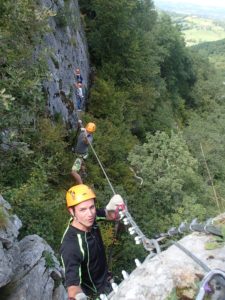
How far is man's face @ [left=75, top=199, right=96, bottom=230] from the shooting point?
14.4 ft

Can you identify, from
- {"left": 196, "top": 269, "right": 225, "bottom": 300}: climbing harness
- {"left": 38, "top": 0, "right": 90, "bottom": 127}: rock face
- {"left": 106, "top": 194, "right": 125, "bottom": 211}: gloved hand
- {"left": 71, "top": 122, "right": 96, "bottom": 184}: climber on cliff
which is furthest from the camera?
{"left": 38, "top": 0, "right": 90, "bottom": 127}: rock face

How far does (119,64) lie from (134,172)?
10.3 meters

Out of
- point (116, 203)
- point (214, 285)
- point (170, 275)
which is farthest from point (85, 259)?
point (214, 285)

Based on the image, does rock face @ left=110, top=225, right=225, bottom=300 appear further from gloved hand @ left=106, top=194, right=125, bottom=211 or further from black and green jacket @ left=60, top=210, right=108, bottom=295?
gloved hand @ left=106, top=194, right=125, bottom=211

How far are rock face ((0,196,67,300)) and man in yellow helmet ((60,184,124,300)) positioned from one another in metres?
2.46

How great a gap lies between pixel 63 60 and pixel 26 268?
14.6 m

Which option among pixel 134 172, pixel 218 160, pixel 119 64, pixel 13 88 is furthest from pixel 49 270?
pixel 218 160

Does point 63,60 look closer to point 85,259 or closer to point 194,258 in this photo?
point 85,259

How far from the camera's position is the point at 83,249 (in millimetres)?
4391

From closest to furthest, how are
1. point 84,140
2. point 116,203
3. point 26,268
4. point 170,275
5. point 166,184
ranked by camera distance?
point 170,275 < point 116,203 < point 26,268 < point 84,140 < point 166,184

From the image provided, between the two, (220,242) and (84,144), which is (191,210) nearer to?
(84,144)

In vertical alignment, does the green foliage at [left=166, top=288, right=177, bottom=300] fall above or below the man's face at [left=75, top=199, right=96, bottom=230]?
below

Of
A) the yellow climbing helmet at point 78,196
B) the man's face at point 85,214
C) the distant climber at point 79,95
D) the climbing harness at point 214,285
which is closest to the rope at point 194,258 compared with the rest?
the climbing harness at point 214,285

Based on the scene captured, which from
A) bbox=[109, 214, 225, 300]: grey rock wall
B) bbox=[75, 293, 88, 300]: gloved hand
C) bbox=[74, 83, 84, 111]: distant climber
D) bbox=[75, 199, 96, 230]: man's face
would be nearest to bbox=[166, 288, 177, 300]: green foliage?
bbox=[109, 214, 225, 300]: grey rock wall
